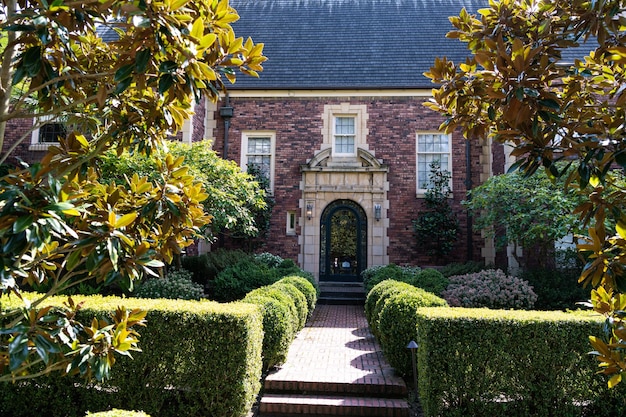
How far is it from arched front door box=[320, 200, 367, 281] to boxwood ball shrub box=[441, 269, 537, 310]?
5953 mm

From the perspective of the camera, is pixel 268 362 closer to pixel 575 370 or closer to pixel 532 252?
pixel 575 370

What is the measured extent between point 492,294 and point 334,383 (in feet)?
13.9

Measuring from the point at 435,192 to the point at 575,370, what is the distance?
1041cm

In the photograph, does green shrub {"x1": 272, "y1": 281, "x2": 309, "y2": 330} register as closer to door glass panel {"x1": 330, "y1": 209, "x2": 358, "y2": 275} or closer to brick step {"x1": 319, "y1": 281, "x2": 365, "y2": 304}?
brick step {"x1": 319, "y1": 281, "x2": 365, "y2": 304}

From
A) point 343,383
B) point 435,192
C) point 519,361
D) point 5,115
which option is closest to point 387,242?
point 435,192

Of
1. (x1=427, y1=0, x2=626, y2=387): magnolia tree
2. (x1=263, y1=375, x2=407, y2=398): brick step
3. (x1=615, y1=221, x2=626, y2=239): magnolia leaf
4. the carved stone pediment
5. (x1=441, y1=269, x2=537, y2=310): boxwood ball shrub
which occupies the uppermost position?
the carved stone pediment

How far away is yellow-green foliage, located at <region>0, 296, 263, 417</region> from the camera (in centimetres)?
459

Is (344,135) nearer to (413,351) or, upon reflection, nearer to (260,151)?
(260,151)

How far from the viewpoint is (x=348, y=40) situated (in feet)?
57.5

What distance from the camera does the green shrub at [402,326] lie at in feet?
19.1

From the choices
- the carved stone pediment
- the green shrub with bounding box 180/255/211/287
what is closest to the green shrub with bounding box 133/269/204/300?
the green shrub with bounding box 180/255/211/287

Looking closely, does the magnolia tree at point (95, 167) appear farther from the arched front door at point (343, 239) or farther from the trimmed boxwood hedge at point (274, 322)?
the arched front door at point (343, 239)

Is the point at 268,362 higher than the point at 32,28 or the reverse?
the reverse

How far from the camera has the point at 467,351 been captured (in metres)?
4.52
